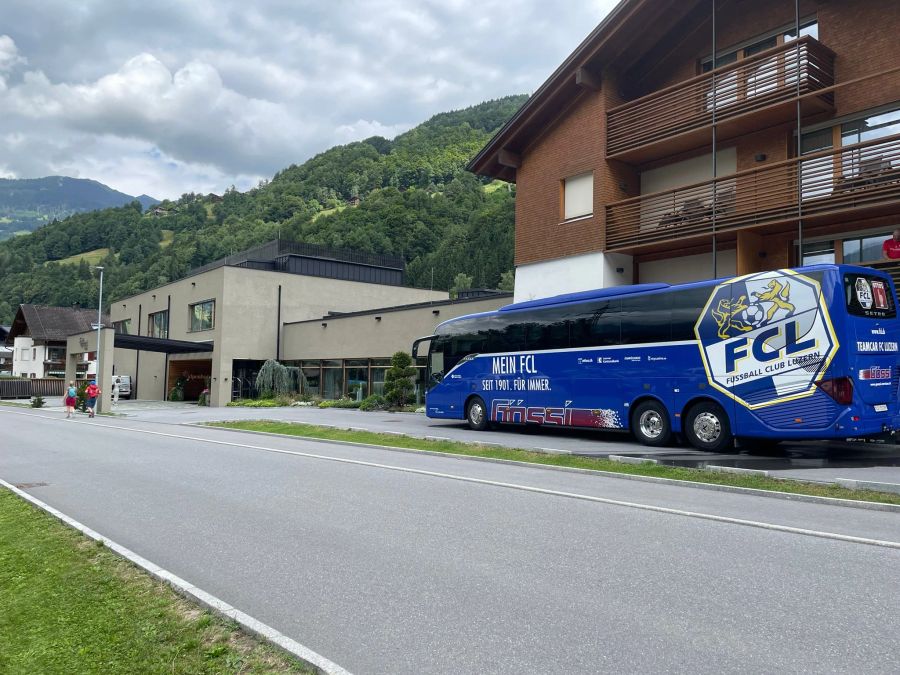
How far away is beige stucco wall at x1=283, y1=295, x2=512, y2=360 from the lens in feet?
101

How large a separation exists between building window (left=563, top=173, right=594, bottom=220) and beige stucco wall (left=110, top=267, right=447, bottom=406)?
25.6m

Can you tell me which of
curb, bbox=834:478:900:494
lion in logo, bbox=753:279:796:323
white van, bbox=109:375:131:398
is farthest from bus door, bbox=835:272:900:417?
white van, bbox=109:375:131:398

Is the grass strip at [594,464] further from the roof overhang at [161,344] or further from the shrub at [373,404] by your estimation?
the roof overhang at [161,344]

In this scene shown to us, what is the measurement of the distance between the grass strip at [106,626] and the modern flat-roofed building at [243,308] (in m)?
27.8

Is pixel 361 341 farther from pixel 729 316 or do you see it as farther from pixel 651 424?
pixel 729 316

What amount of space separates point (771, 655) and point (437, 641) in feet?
6.49

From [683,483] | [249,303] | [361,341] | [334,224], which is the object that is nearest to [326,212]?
[334,224]

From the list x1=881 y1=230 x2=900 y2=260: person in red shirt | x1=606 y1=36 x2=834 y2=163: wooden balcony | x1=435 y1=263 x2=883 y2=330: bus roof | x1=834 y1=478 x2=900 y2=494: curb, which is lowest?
x1=834 y1=478 x2=900 y2=494: curb

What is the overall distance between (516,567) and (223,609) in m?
2.39

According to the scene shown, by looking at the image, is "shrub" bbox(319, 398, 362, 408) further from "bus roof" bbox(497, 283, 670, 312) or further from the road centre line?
the road centre line

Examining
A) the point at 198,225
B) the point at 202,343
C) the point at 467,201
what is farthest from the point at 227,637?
the point at 198,225

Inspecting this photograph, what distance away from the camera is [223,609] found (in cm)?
460

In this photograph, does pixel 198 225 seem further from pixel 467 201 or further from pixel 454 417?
pixel 454 417

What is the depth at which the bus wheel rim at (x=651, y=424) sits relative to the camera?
49.2 feet
